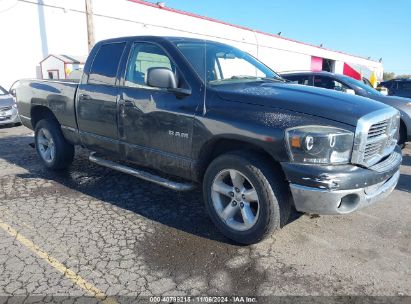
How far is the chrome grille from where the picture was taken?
2994 millimetres

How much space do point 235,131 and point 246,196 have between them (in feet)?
1.99

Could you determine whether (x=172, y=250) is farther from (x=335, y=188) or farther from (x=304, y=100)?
(x=304, y=100)

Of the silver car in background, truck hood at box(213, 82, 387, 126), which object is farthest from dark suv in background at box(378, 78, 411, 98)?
the silver car in background

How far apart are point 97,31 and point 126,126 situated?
53.5 feet

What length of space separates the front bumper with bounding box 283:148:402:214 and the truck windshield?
1.42 m

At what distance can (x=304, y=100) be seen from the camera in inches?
127

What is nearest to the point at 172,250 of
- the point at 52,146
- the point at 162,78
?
the point at 162,78

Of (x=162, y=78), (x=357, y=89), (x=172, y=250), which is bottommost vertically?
(x=172, y=250)

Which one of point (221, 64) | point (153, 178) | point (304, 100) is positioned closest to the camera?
point (304, 100)

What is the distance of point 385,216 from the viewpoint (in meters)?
4.23

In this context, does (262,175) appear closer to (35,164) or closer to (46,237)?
(46,237)

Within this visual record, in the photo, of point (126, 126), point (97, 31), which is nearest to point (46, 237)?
point (126, 126)

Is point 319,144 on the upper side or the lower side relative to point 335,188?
upper

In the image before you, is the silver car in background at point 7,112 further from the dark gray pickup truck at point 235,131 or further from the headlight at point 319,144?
the headlight at point 319,144
